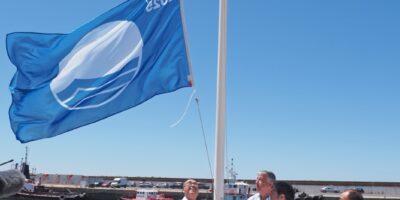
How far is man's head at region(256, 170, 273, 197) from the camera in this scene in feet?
19.5

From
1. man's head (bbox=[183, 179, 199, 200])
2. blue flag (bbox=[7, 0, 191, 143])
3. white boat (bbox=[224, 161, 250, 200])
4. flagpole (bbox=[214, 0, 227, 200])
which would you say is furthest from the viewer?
white boat (bbox=[224, 161, 250, 200])

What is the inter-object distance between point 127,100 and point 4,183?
5437 millimetres

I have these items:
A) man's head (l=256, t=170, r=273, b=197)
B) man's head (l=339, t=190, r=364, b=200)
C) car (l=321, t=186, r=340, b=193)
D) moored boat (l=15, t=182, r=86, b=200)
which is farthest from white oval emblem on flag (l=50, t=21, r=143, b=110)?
car (l=321, t=186, r=340, b=193)

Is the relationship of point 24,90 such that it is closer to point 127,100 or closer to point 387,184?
point 127,100

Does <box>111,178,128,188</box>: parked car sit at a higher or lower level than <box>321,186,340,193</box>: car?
higher

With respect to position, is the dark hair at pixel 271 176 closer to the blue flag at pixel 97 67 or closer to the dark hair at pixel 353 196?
the dark hair at pixel 353 196

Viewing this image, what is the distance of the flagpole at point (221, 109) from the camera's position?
5.94m

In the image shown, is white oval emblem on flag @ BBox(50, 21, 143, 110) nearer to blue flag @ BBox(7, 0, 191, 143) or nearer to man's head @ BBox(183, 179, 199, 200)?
blue flag @ BBox(7, 0, 191, 143)

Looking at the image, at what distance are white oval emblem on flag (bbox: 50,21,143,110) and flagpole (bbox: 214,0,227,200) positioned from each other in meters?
1.47

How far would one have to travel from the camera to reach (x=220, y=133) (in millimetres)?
6125

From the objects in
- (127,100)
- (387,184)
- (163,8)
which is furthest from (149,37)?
(387,184)

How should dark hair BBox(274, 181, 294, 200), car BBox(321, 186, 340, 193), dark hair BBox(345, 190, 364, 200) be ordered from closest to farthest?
dark hair BBox(345, 190, 364, 200) < dark hair BBox(274, 181, 294, 200) < car BBox(321, 186, 340, 193)

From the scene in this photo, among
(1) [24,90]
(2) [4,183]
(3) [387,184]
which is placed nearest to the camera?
(2) [4,183]

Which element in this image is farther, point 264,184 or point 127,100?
point 127,100
